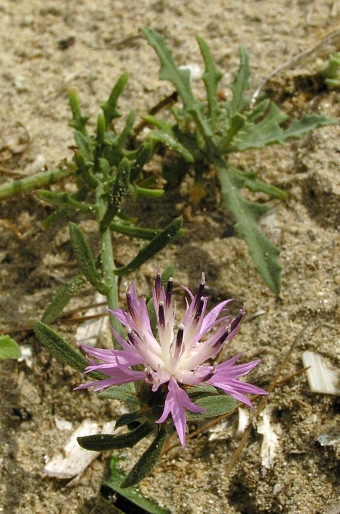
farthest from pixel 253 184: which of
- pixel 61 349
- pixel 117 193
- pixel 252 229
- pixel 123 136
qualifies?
pixel 61 349

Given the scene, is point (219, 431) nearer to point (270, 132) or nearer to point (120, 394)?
point (120, 394)

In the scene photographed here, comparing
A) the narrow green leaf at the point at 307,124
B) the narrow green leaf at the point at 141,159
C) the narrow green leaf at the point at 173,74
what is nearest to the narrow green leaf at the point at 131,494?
the narrow green leaf at the point at 141,159

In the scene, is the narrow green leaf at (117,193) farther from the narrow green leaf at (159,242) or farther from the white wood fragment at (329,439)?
the white wood fragment at (329,439)

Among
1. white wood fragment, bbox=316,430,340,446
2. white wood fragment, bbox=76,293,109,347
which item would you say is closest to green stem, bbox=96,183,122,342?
white wood fragment, bbox=76,293,109,347

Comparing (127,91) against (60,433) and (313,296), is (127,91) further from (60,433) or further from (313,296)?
(60,433)

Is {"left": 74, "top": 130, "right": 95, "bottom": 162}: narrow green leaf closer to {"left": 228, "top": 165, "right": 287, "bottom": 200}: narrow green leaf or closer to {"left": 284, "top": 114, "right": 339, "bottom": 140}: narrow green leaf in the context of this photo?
{"left": 228, "top": 165, "right": 287, "bottom": 200}: narrow green leaf

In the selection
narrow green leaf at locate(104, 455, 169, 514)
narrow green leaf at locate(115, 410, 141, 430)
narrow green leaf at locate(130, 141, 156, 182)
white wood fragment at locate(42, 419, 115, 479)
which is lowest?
narrow green leaf at locate(104, 455, 169, 514)
